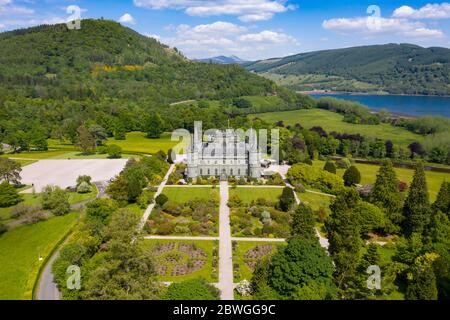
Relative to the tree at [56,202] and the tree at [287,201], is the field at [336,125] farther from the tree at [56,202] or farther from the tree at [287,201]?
the tree at [56,202]

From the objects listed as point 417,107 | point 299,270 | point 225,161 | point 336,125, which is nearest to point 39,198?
point 225,161

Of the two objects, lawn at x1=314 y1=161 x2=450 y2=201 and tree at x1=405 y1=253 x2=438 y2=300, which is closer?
tree at x1=405 y1=253 x2=438 y2=300

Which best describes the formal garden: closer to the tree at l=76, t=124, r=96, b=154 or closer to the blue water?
the tree at l=76, t=124, r=96, b=154

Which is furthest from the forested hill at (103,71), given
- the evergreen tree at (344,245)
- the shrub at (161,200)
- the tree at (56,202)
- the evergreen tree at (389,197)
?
the evergreen tree at (344,245)

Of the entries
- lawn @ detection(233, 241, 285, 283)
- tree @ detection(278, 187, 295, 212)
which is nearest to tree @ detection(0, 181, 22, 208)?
lawn @ detection(233, 241, 285, 283)

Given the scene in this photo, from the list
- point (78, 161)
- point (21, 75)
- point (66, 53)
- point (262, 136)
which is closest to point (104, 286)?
point (78, 161)
